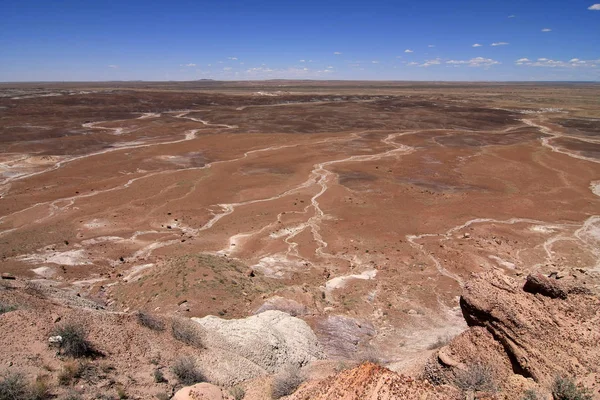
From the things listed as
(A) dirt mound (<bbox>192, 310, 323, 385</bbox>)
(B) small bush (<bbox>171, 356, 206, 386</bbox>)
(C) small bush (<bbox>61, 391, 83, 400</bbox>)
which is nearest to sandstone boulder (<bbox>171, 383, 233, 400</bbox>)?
(B) small bush (<bbox>171, 356, 206, 386</bbox>)

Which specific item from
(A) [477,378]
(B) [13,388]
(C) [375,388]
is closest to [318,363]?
(A) [477,378]

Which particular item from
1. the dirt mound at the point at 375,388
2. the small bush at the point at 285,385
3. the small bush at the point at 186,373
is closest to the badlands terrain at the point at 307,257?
the dirt mound at the point at 375,388

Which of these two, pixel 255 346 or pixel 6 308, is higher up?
pixel 6 308

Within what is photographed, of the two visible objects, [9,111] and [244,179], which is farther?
[9,111]

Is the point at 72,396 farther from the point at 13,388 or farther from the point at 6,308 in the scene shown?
the point at 6,308

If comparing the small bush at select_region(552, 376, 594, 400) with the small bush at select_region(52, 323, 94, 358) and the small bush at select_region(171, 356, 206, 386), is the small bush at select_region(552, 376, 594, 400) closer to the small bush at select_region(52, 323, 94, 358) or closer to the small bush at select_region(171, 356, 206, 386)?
the small bush at select_region(171, 356, 206, 386)

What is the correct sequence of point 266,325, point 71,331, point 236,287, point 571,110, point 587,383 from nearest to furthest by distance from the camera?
point 587,383, point 71,331, point 266,325, point 236,287, point 571,110

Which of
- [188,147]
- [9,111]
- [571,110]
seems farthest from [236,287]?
[571,110]

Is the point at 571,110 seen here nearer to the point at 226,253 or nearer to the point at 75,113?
the point at 226,253
